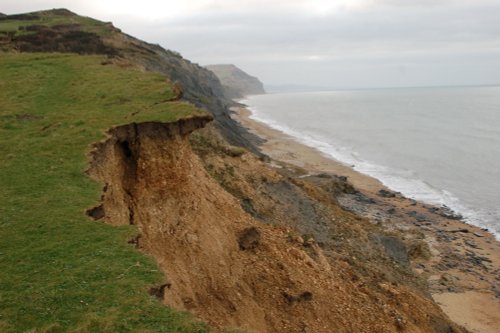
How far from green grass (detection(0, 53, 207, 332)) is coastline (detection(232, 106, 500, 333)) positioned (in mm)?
18371

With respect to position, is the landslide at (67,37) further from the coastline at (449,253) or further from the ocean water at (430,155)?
the ocean water at (430,155)

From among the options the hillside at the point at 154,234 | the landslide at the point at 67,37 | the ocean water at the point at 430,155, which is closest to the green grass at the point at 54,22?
the landslide at the point at 67,37

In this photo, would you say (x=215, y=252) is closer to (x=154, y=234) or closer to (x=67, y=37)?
(x=154, y=234)

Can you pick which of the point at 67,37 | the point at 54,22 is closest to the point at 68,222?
the point at 67,37

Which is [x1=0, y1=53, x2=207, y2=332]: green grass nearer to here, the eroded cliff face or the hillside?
the hillside

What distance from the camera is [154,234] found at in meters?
14.3

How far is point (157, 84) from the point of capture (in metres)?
19.8

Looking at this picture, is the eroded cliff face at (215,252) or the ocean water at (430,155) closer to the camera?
the eroded cliff face at (215,252)

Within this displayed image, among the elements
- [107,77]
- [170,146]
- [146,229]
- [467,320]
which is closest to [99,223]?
[146,229]

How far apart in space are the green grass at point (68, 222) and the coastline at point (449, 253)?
1837 cm

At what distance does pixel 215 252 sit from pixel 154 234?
2039mm

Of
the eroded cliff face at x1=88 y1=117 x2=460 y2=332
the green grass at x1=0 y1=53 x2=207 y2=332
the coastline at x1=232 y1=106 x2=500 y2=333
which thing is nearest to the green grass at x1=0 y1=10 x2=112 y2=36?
the green grass at x1=0 y1=53 x2=207 y2=332

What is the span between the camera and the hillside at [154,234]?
9680 millimetres

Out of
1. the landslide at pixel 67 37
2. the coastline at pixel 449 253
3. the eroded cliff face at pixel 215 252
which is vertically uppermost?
the landslide at pixel 67 37
